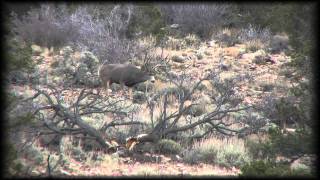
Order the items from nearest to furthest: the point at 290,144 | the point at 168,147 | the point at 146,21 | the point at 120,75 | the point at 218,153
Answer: the point at 290,144 < the point at 218,153 < the point at 168,147 < the point at 120,75 < the point at 146,21

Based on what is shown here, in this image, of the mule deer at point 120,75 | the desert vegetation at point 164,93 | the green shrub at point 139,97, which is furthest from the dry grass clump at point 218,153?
the mule deer at point 120,75

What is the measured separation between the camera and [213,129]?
870 centimetres

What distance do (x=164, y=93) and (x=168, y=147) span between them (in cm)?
402

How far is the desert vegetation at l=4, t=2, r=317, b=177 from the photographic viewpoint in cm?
650

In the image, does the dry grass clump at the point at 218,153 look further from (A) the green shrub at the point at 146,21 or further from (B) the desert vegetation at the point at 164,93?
(A) the green shrub at the point at 146,21

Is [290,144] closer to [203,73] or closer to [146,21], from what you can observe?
[203,73]

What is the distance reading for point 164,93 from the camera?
1166 centimetres

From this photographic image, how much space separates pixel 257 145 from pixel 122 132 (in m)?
2.10

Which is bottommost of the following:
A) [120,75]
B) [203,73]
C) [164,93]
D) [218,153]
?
[218,153]

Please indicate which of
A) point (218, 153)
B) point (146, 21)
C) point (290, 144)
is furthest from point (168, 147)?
point (146, 21)

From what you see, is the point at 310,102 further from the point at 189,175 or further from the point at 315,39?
the point at 189,175

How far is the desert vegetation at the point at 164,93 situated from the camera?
6.50m

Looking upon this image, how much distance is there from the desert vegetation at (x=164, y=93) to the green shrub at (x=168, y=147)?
0.6 inches

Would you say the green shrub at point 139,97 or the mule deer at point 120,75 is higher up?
the mule deer at point 120,75
